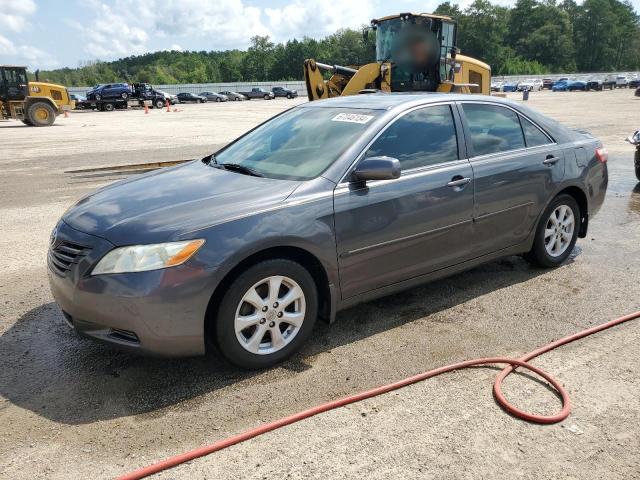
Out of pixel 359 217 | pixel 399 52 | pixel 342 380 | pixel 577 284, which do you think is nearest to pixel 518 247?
pixel 577 284

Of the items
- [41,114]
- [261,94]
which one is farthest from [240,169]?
[261,94]

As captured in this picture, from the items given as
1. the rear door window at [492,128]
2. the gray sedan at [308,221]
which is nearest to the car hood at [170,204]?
the gray sedan at [308,221]

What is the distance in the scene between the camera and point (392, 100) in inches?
168

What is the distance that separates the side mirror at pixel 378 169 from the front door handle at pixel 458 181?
71 cm

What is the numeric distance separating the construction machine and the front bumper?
26379 mm

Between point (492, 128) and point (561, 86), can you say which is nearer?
point (492, 128)

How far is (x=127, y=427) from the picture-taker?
281 centimetres

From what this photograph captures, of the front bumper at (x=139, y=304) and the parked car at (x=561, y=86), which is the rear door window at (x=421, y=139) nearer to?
the front bumper at (x=139, y=304)

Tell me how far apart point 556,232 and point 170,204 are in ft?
11.4

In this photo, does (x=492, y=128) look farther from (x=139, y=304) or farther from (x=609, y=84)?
(x=609, y=84)

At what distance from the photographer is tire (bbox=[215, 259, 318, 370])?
10.2 ft

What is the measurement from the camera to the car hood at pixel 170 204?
10.0ft

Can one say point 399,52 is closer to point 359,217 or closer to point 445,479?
point 359,217

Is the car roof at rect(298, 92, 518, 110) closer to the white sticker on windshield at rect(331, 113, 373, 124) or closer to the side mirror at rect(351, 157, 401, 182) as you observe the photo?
the white sticker on windshield at rect(331, 113, 373, 124)
